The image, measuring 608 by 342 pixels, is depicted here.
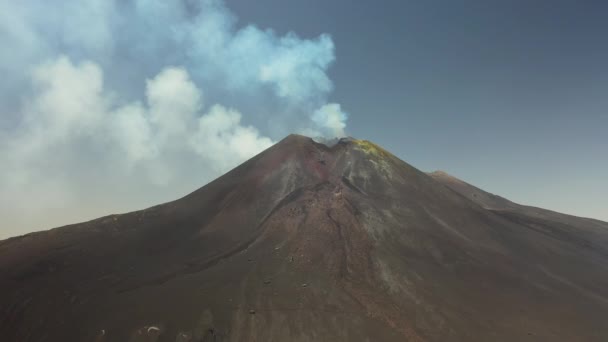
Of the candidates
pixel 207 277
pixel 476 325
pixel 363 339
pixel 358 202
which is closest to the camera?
pixel 363 339

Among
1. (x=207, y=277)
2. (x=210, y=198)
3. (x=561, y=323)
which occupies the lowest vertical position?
(x=561, y=323)

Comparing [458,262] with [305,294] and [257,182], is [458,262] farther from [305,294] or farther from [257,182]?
[257,182]

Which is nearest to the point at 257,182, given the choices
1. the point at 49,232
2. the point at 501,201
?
the point at 49,232

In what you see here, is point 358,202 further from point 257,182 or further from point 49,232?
point 49,232

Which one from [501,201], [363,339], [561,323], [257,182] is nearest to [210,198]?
[257,182]

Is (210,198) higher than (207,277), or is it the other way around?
(210,198)

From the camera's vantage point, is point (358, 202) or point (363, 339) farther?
point (358, 202)

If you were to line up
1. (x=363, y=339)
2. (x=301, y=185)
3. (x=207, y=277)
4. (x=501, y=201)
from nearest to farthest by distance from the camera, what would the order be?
1. (x=363, y=339)
2. (x=207, y=277)
3. (x=301, y=185)
4. (x=501, y=201)
